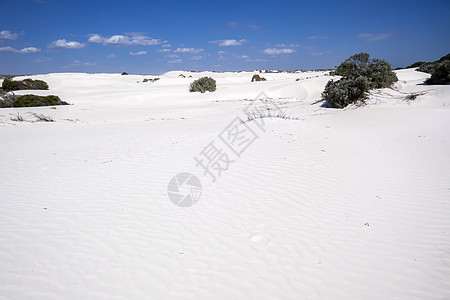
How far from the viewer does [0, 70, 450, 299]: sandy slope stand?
2.69 metres

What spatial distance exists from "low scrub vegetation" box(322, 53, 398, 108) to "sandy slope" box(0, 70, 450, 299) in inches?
201

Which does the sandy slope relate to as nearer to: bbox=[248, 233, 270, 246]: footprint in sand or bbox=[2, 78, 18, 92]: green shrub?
bbox=[248, 233, 270, 246]: footprint in sand

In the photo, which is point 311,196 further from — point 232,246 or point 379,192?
point 232,246

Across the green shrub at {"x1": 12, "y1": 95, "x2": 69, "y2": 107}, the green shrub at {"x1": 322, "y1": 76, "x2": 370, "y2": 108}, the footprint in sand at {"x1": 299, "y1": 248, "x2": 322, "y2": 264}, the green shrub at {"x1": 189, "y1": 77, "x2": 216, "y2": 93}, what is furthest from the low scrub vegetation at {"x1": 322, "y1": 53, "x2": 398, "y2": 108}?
the green shrub at {"x1": 12, "y1": 95, "x2": 69, "y2": 107}

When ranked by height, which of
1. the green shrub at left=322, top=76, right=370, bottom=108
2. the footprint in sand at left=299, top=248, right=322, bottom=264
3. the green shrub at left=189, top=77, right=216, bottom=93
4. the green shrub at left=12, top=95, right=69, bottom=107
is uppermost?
the green shrub at left=189, top=77, right=216, bottom=93

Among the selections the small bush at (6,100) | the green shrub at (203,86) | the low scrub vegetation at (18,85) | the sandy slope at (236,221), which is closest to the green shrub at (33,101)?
the small bush at (6,100)

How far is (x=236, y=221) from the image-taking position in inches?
148

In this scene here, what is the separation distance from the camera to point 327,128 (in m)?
8.99

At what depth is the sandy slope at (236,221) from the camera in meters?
2.69

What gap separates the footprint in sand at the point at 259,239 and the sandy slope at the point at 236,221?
22 mm

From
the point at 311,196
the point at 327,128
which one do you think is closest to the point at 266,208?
the point at 311,196

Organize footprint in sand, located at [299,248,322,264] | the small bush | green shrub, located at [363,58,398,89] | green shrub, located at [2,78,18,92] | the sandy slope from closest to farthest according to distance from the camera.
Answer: the sandy slope, footprint in sand, located at [299,248,322,264], green shrub, located at [363,58,398,89], the small bush, green shrub, located at [2,78,18,92]

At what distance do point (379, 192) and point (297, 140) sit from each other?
9.26ft

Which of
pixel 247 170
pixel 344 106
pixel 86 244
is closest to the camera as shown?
pixel 86 244
